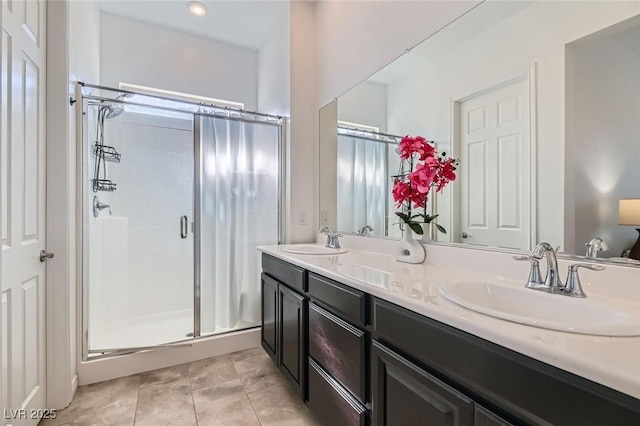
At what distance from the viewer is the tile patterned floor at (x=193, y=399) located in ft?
5.19

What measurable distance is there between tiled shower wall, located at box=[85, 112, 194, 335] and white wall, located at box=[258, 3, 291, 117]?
2.75 feet

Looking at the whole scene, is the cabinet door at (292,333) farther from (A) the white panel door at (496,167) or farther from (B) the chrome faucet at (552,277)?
(B) the chrome faucet at (552,277)

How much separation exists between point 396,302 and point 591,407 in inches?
18.8

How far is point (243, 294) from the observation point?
2.45m

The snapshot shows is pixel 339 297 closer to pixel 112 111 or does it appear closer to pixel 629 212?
pixel 629 212

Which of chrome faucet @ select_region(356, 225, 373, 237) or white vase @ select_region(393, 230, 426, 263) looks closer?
white vase @ select_region(393, 230, 426, 263)

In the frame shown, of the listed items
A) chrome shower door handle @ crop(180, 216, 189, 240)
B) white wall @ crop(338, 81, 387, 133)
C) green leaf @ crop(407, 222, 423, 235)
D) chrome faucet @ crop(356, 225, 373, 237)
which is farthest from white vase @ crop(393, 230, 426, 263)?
chrome shower door handle @ crop(180, 216, 189, 240)

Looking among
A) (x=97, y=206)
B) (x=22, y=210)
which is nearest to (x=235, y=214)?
(x=97, y=206)

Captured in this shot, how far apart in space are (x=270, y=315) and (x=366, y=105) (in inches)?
60.8

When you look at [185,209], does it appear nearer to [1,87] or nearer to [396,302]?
[1,87]

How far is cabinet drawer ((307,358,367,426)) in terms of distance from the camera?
1.12 m

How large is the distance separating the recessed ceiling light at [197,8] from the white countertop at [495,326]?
2.51 meters

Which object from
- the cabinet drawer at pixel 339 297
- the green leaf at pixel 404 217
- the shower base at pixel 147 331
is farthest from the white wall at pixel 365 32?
the shower base at pixel 147 331

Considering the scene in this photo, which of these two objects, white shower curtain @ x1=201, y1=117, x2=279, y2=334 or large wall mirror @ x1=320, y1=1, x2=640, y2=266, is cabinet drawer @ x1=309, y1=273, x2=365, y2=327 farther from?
white shower curtain @ x1=201, y1=117, x2=279, y2=334
